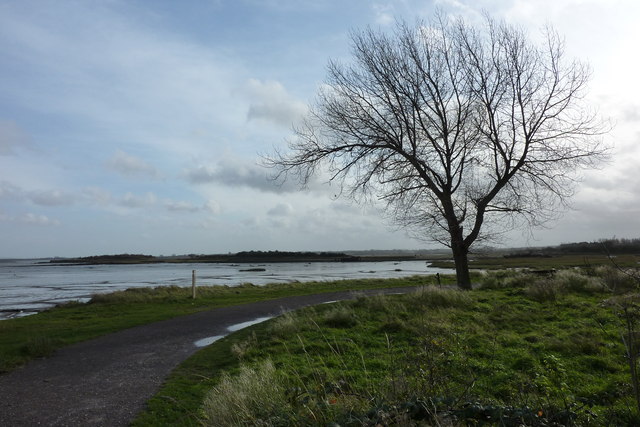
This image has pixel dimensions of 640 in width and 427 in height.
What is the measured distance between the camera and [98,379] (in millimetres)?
7605

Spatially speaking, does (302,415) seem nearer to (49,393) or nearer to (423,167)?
(49,393)

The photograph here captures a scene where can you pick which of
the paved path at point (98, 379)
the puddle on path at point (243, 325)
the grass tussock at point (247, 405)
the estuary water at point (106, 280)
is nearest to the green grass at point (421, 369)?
the grass tussock at point (247, 405)

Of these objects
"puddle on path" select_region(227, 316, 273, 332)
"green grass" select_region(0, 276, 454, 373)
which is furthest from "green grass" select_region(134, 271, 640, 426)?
"green grass" select_region(0, 276, 454, 373)

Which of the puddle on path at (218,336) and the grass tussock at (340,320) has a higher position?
the grass tussock at (340,320)

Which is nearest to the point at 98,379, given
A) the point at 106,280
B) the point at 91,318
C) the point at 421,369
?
the point at 421,369

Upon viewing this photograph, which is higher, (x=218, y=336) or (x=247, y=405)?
(x=247, y=405)

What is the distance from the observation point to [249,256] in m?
189

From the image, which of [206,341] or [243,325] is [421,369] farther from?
[243,325]

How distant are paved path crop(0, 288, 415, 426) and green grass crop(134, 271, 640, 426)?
0.45 m

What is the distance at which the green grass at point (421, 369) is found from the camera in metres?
3.63

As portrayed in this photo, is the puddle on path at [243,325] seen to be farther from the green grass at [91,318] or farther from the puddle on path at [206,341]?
the green grass at [91,318]

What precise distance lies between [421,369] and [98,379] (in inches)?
234

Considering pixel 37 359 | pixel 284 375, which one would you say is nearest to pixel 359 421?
pixel 284 375

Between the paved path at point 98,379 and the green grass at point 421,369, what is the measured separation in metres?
0.45
